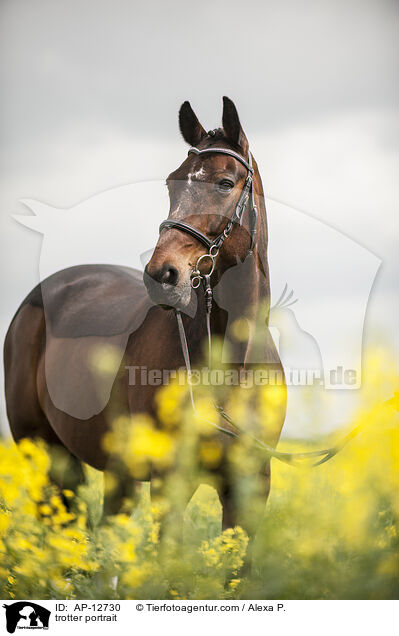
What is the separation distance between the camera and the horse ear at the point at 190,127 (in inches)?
140

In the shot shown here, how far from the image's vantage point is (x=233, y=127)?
3.39 metres

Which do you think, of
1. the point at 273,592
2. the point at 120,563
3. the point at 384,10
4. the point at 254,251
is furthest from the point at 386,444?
the point at 384,10

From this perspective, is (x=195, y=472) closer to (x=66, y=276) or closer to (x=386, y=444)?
(x=386, y=444)

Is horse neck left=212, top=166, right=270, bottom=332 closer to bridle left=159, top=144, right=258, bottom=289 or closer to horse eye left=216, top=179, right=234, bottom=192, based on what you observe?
bridle left=159, top=144, right=258, bottom=289

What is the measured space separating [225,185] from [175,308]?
649mm

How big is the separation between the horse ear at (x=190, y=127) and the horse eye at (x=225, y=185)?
1.31 ft

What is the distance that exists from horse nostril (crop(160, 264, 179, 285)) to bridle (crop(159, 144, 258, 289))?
12 centimetres

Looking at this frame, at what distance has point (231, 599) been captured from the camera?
3285 millimetres

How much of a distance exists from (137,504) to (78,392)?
2.66ft

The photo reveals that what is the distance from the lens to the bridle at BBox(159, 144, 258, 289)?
124 inches
